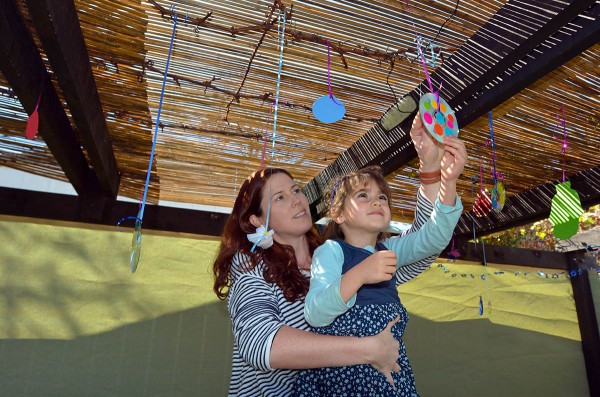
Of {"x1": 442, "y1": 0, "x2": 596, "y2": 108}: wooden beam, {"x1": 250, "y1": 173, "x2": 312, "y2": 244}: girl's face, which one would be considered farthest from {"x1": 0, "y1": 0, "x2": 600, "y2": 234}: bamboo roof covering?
{"x1": 250, "y1": 173, "x2": 312, "y2": 244}: girl's face

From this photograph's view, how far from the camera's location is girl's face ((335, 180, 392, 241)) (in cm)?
127

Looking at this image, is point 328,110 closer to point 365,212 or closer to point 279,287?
point 365,212

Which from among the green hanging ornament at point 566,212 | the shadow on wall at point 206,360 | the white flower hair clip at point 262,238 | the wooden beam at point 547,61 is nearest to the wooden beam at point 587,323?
the shadow on wall at point 206,360

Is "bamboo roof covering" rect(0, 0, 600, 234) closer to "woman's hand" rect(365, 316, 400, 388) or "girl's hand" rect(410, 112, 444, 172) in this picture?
"girl's hand" rect(410, 112, 444, 172)

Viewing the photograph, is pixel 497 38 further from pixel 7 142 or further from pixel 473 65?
pixel 7 142

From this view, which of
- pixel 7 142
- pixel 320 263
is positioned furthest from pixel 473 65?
pixel 7 142

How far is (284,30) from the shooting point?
1.81 meters

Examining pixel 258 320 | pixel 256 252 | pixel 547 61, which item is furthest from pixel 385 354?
pixel 547 61

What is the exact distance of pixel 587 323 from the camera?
407 cm

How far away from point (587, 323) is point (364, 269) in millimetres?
3974

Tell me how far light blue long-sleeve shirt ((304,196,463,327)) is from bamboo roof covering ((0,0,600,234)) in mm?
468

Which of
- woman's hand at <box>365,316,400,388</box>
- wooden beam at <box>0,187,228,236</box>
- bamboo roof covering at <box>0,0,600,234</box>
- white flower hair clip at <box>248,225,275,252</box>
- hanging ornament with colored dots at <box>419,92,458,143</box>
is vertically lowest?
woman's hand at <box>365,316,400,388</box>

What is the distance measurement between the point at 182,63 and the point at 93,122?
483mm

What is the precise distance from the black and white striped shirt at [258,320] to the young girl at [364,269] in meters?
0.07
